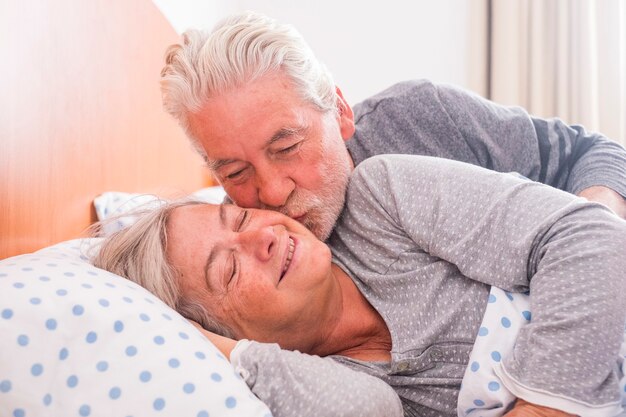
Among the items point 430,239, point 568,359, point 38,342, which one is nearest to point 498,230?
point 430,239

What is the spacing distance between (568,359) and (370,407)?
280 mm

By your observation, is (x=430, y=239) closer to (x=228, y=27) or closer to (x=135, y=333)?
(x=135, y=333)

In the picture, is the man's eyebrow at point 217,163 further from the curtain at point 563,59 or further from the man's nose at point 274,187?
the curtain at point 563,59

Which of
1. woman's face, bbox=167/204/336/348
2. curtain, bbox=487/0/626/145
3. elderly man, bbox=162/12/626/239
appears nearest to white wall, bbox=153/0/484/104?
curtain, bbox=487/0/626/145

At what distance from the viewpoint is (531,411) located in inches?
33.2

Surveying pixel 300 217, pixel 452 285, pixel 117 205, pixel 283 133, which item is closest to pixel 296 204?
pixel 300 217

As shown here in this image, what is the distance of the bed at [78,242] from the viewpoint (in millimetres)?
734

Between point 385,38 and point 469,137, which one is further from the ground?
point 385,38

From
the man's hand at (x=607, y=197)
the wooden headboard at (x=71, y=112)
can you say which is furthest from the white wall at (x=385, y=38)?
the man's hand at (x=607, y=197)

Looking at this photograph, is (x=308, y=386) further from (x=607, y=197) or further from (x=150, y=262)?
(x=607, y=197)

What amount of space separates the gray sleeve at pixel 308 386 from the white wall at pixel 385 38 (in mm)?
2786

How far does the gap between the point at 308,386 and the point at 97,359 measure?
0.28 meters

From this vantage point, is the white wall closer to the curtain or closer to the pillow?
the curtain

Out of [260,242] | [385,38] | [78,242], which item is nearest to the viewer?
[260,242]
